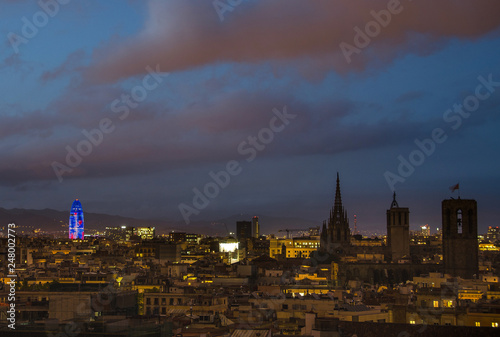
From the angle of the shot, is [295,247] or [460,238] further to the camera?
[295,247]

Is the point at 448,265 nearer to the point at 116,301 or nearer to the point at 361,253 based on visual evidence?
the point at 361,253

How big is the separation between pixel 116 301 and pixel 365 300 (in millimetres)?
15925

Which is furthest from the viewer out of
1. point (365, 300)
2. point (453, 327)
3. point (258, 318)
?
point (365, 300)

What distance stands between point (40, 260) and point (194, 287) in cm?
6678

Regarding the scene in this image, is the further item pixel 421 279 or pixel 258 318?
pixel 421 279

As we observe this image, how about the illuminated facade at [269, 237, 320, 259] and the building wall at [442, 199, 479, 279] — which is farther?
the illuminated facade at [269, 237, 320, 259]

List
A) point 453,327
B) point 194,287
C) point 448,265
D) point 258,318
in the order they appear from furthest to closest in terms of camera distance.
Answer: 1. point 448,265
2. point 194,287
3. point 258,318
4. point 453,327

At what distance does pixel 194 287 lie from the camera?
68.1 meters

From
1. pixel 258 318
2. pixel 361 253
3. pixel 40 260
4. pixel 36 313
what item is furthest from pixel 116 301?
pixel 361 253

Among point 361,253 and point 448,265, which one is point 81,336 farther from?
point 361,253

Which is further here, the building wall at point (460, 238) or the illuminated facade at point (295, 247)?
the illuminated facade at point (295, 247)

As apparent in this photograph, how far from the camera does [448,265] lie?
102312 mm

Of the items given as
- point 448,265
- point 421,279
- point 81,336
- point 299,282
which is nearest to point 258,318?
point 81,336

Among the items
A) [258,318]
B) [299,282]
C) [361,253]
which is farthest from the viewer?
[361,253]
